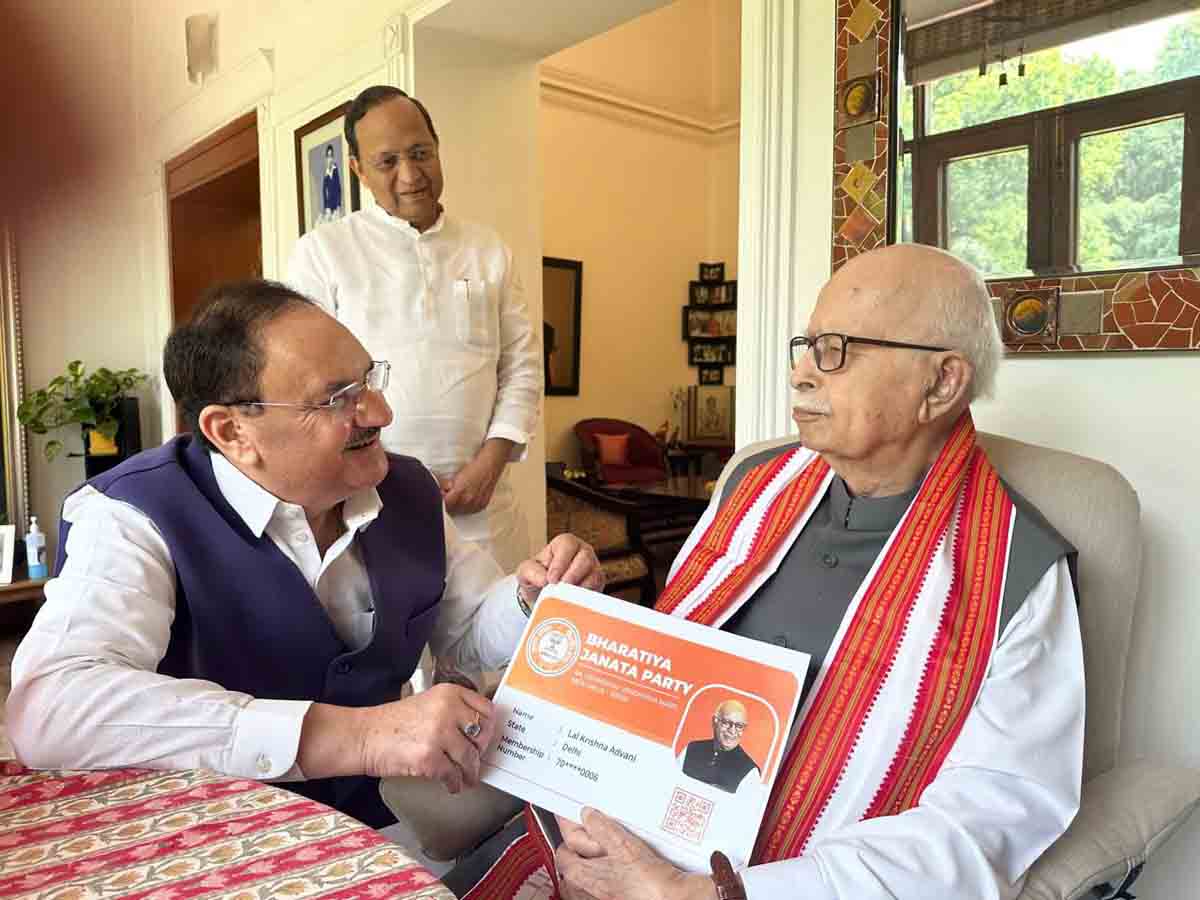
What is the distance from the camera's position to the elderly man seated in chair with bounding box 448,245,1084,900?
42.3 inches

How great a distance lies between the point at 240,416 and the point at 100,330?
3.16 ft

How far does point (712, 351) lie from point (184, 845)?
7.37 metres

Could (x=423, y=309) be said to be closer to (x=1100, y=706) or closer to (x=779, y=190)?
(x=779, y=190)

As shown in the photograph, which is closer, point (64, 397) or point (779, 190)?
point (64, 397)

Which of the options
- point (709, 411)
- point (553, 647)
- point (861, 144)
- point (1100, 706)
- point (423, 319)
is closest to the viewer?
point (553, 647)

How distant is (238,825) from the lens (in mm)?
863

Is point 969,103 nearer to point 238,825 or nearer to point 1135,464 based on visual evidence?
point 1135,464

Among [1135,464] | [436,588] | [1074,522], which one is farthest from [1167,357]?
[436,588]

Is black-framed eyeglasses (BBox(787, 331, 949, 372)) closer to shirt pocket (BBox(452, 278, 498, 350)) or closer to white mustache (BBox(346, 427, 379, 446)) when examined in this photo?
white mustache (BBox(346, 427, 379, 446))

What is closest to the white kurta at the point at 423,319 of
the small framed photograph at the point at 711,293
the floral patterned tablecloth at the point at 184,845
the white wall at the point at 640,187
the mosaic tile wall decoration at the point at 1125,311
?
the mosaic tile wall decoration at the point at 1125,311

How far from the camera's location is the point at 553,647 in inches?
49.2

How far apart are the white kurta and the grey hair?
125cm

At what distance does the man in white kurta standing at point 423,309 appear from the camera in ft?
7.45

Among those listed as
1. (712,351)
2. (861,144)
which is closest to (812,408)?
(861,144)
